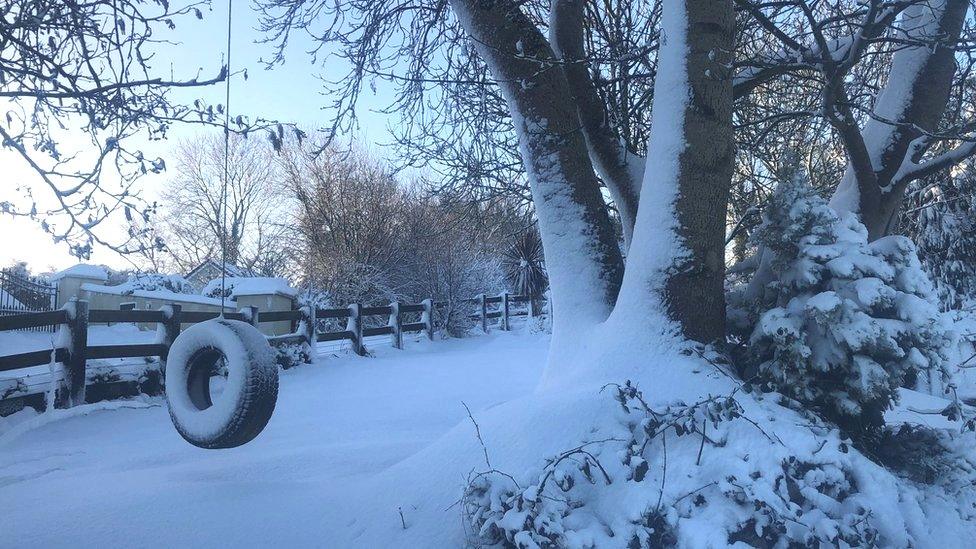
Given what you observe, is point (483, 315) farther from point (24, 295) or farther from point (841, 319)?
point (841, 319)

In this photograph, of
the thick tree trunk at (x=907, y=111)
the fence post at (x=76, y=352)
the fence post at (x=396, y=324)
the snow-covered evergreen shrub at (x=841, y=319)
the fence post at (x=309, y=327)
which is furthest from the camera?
the fence post at (x=396, y=324)

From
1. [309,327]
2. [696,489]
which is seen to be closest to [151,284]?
[309,327]

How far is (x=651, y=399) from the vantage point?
3.32 metres

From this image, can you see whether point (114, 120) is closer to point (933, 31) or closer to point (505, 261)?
point (933, 31)

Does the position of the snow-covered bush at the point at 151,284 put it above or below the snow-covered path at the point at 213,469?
above

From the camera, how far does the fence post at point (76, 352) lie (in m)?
6.95

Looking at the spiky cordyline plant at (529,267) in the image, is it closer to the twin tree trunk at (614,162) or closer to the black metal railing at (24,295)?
the black metal railing at (24,295)

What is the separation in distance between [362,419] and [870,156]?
5369 millimetres

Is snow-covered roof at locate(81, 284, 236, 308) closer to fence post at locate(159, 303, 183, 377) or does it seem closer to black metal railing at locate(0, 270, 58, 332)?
black metal railing at locate(0, 270, 58, 332)

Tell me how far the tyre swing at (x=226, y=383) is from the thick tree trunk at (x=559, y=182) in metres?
2.08

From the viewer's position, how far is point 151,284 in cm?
1664

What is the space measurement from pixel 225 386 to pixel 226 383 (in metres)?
0.08

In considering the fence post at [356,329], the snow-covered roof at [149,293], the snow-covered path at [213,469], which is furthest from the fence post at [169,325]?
the snow-covered roof at [149,293]

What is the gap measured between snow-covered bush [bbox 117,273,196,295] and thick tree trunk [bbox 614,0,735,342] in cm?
1494
